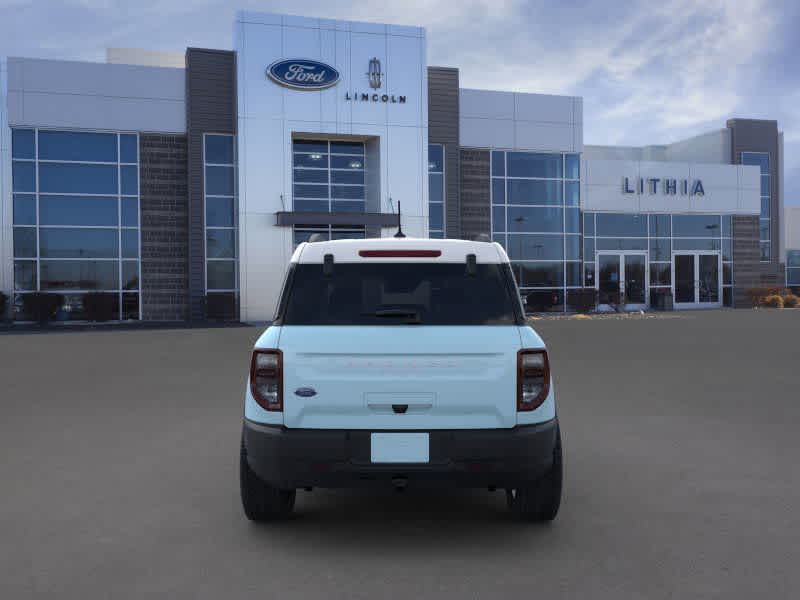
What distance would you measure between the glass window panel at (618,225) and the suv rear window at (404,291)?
3231cm

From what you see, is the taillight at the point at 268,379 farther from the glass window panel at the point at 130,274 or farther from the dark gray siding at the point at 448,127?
the dark gray siding at the point at 448,127

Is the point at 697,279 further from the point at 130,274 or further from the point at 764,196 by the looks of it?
the point at 130,274

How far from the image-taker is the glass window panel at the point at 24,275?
26750 millimetres

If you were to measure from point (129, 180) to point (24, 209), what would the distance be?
361cm

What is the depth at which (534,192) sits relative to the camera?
109 ft

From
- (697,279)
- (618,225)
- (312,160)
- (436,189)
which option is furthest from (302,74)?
(697,279)

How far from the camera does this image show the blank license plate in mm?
4238

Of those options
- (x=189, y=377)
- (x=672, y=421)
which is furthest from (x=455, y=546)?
(x=189, y=377)

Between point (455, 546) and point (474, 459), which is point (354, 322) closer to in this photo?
point (474, 459)

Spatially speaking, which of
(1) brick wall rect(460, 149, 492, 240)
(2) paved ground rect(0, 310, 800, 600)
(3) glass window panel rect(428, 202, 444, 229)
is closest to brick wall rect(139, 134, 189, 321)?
(3) glass window panel rect(428, 202, 444, 229)

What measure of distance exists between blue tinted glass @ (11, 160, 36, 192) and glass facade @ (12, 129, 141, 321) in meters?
0.03

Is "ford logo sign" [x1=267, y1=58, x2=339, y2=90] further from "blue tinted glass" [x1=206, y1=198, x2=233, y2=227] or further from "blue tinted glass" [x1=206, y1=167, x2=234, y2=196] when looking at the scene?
"blue tinted glass" [x1=206, y1=198, x2=233, y2=227]

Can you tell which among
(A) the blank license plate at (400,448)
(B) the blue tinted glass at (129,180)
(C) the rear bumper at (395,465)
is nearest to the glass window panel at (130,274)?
(B) the blue tinted glass at (129,180)

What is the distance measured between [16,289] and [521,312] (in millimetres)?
26156
